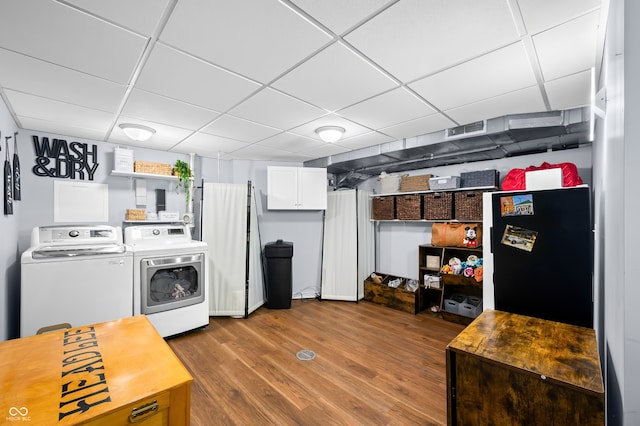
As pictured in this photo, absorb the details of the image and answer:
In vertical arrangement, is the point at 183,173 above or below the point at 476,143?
below

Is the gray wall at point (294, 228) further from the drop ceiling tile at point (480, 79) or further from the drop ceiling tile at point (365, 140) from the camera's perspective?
the drop ceiling tile at point (480, 79)

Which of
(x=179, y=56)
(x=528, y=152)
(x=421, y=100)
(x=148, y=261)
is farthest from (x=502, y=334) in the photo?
(x=148, y=261)

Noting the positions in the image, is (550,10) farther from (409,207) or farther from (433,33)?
(409,207)

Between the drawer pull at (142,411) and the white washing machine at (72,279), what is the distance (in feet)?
6.91

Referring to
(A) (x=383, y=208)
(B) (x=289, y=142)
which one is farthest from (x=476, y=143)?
(B) (x=289, y=142)

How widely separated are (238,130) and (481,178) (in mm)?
3138

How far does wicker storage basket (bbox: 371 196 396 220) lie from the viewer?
14.9 ft

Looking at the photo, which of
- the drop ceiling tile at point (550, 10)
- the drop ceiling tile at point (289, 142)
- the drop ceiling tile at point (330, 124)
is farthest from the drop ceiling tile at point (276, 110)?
the drop ceiling tile at point (550, 10)

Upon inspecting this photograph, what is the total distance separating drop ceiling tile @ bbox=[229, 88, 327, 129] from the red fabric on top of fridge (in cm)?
236

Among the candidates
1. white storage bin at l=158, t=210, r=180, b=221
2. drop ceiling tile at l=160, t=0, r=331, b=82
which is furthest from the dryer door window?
drop ceiling tile at l=160, t=0, r=331, b=82

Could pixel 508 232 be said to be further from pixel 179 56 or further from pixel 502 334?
pixel 179 56

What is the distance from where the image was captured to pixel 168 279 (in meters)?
3.30

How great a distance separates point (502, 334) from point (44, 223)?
183 inches

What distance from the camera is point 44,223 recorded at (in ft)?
10.6
